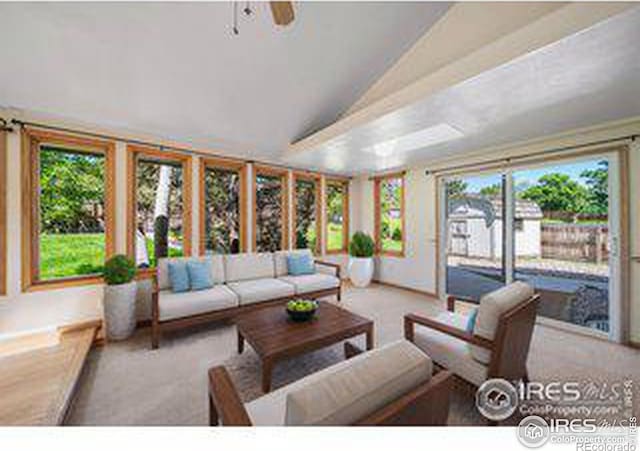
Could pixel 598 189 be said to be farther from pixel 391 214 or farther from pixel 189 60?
pixel 189 60

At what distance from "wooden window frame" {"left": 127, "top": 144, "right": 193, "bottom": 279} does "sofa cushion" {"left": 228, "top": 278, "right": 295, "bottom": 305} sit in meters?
1.06

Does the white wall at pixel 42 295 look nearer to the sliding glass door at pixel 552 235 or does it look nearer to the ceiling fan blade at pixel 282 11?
the ceiling fan blade at pixel 282 11

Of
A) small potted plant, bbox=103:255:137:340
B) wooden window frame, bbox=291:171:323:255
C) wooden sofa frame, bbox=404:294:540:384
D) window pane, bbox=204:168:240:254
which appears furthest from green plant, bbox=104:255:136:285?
wooden sofa frame, bbox=404:294:540:384

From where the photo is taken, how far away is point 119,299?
2.77 meters

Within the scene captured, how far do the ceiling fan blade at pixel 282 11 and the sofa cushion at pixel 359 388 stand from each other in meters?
1.43

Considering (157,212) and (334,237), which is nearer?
(157,212)

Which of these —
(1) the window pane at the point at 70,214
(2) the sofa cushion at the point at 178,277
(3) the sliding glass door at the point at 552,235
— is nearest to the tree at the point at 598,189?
(3) the sliding glass door at the point at 552,235

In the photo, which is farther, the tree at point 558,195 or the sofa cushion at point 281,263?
the sofa cushion at point 281,263

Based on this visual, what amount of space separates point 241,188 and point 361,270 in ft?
8.81

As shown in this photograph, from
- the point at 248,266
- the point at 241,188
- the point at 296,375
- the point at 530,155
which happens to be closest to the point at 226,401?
the point at 296,375

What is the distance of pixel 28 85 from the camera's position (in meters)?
2.26

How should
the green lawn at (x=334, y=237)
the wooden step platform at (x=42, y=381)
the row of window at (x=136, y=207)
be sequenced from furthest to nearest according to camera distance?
the green lawn at (x=334, y=237), the row of window at (x=136, y=207), the wooden step platform at (x=42, y=381)

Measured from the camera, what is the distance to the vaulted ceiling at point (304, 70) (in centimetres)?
176

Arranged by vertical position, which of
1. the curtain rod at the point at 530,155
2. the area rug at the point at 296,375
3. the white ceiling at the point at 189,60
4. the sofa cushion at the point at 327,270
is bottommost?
the area rug at the point at 296,375
